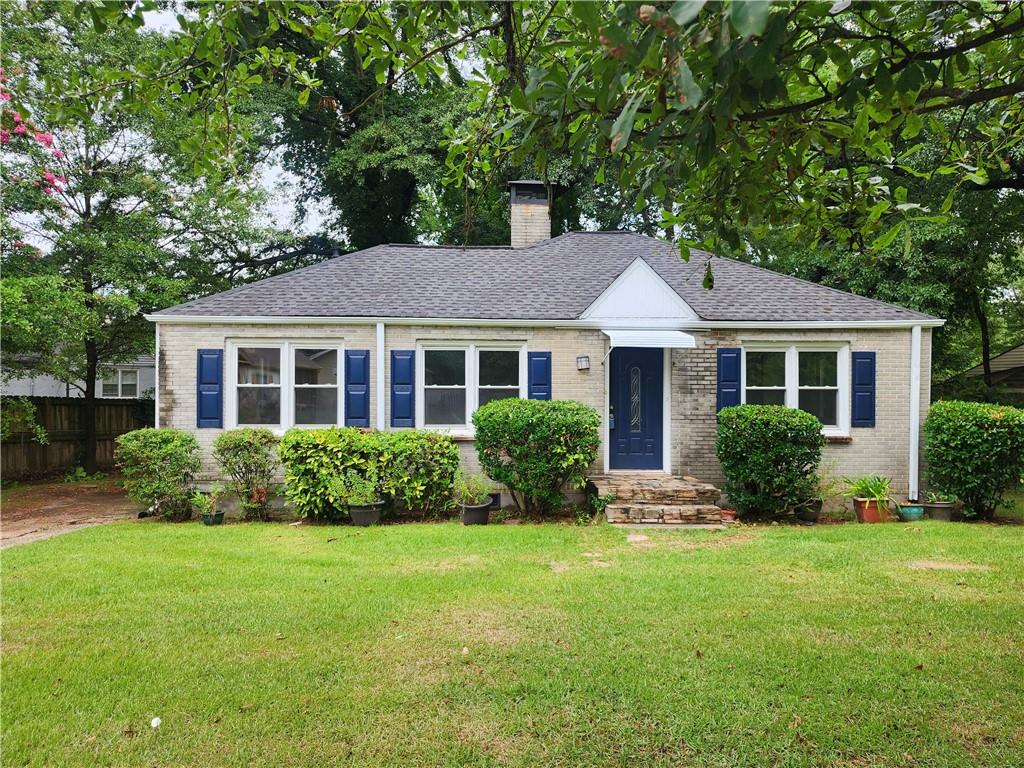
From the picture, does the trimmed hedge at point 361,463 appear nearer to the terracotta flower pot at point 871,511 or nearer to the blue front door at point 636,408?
the blue front door at point 636,408

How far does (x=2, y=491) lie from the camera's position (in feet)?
39.4

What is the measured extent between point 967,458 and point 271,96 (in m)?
18.4

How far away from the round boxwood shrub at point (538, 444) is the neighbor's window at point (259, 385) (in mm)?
3909

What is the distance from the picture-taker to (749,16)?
136cm

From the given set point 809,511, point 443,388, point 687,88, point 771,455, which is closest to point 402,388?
point 443,388

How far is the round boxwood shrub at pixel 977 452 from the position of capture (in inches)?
340

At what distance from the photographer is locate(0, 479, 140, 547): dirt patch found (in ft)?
27.9

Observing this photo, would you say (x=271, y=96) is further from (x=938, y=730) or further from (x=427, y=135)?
(x=938, y=730)

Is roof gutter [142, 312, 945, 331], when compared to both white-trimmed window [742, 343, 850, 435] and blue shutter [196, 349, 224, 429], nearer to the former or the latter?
white-trimmed window [742, 343, 850, 435]

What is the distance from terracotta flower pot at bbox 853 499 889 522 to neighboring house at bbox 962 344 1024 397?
9.48 m

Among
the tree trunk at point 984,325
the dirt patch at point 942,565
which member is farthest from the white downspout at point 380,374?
the tree trunk at point 984,325

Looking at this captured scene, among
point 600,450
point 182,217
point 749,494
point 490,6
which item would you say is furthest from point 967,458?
point 182,217

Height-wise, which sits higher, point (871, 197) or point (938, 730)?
point (871, 197)

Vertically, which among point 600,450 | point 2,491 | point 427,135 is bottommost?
point 2,491
